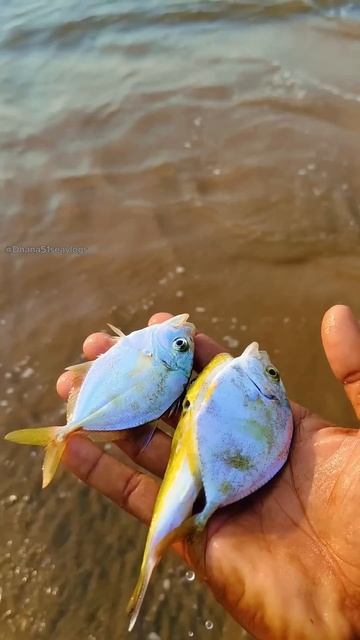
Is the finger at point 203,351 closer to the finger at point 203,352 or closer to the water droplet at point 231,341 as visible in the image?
the finger at point 203,352

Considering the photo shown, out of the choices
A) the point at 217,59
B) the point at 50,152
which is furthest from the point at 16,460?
the point at 217,59

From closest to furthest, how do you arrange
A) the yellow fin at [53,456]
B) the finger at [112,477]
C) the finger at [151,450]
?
the yellow fin at [53,456], the finger at [112,477], the finger at [151,450]

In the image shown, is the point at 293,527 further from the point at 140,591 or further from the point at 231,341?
the point at 231,341

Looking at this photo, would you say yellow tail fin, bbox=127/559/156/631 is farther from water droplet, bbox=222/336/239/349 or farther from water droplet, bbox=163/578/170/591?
water droplet, bbox=222/336/239/349

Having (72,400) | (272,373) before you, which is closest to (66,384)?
(72,400)

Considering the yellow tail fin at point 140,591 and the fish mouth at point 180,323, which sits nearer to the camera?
the yellow tail fin at point 140,591

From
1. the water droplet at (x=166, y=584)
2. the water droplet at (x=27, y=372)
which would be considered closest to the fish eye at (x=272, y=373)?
the water droplet at (x=166, y=584)
